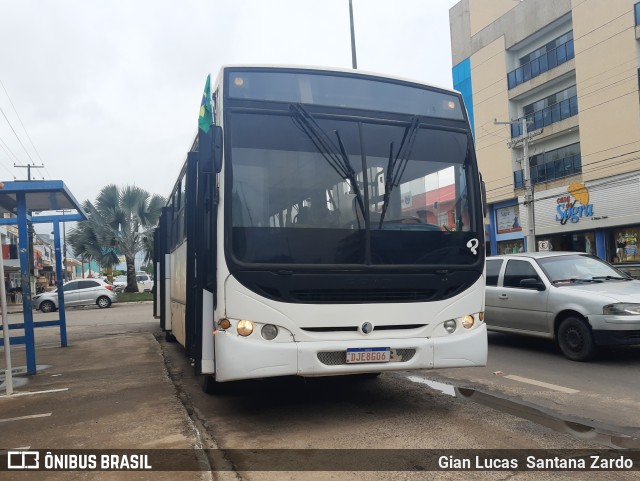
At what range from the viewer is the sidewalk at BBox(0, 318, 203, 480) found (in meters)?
4.57

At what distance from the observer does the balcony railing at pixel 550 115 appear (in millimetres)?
28125

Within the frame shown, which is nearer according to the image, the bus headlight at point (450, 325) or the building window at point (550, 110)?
the bus headlight at point (450, 325)

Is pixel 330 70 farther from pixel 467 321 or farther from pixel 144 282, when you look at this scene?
pixel 144 282

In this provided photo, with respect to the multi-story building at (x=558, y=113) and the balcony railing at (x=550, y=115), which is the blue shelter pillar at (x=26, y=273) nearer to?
the multi-story building at (x=558, y=113)

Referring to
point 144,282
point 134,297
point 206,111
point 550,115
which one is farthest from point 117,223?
point 206,111

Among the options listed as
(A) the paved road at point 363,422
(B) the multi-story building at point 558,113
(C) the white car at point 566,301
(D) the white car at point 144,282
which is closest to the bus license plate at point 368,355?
(A) the paved road at point 363,422

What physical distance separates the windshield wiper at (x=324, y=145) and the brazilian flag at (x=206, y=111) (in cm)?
85

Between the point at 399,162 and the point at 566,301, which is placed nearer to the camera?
the point at 399,162

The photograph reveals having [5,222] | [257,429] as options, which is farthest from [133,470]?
[5,222]

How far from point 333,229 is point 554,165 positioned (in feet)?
92.4

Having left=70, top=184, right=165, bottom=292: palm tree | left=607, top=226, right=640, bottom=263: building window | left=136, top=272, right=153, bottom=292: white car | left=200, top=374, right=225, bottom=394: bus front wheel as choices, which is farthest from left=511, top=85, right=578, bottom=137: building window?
left=136, top=272, right=153, bottom=292: white car

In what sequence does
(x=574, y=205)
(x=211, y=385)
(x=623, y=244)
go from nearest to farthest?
(x=211, y=385)
(x=623, y=244)
(x=574, y=205)

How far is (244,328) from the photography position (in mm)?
4605

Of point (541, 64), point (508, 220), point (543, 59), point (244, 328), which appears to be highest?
point (543, 59)
